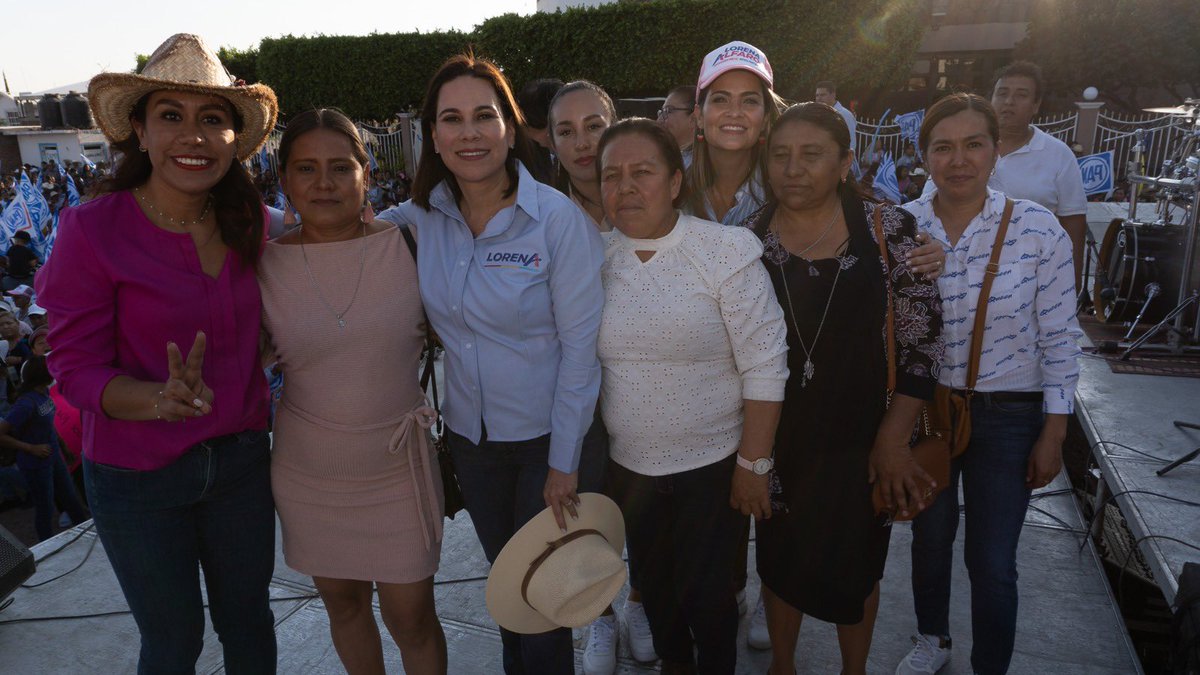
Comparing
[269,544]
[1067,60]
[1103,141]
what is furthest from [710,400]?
[1067,60]

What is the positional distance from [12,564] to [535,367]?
2.56 metres

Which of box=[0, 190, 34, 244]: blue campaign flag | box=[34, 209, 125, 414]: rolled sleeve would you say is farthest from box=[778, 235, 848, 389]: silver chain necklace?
box=[0, 190, 34, 244]: blue campaign flag

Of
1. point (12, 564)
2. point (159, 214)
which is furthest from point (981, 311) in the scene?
point (12, 564)

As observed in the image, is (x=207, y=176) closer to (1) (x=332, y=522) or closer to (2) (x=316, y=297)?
(2) (x=316, y=297)

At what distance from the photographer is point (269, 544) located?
2.18 meters

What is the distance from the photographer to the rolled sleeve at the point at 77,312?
5.81ft

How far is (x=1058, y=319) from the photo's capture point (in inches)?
90.7

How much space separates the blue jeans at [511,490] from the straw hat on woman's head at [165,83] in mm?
1161

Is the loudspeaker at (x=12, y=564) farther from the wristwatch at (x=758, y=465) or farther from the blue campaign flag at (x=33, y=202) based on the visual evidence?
the blue campaign flag at (x=33, y=202)

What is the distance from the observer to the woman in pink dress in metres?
2.10

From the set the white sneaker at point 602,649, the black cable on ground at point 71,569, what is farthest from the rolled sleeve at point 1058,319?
the black cable on ground at point 71,569

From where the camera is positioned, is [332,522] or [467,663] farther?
[467,663]

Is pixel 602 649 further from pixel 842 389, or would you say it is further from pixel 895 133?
pixel 895 133

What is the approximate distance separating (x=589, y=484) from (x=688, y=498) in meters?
0.31
